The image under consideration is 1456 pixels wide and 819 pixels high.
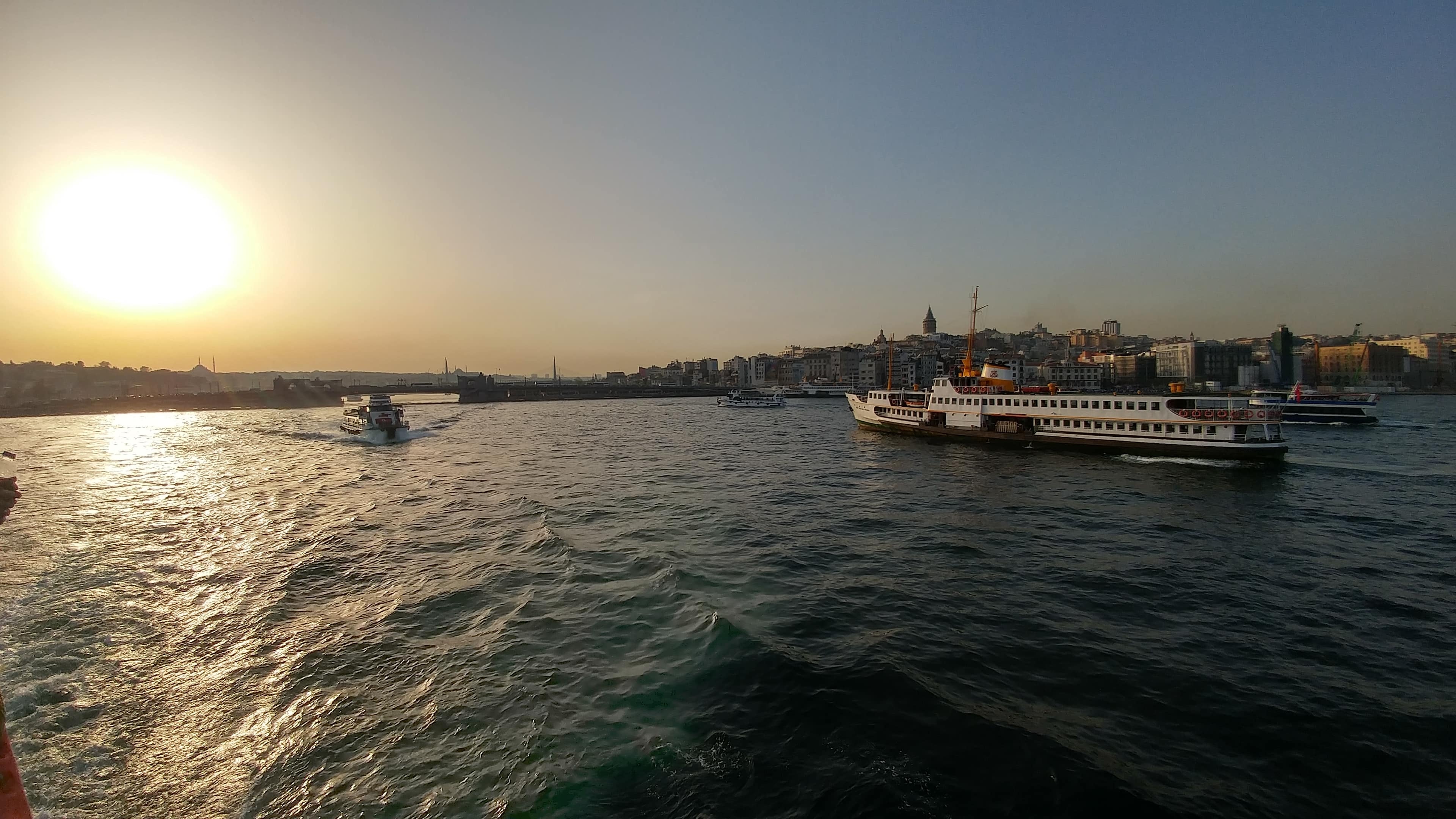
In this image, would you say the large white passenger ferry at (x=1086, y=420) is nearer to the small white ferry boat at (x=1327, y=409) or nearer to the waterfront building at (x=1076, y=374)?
the small white ferry boat at (x=1327, y=409)

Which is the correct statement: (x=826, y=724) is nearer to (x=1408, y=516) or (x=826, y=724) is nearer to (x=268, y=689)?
(x=268, y=689)

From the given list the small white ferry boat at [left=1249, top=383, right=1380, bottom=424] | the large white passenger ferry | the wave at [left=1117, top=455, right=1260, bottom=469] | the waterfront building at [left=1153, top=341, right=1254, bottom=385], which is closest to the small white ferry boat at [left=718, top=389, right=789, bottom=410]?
the large white passenger ferry

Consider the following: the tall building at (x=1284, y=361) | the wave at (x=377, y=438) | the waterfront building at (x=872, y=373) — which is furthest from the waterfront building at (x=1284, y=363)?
the wave at (x=377, y=438)

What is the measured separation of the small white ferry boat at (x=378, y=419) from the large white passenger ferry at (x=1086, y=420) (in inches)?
1791

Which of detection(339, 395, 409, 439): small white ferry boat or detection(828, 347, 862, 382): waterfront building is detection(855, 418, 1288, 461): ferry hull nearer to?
detection(339, 395, 409, 439): small white ferry boat

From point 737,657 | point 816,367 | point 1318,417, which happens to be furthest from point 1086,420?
point 816,367

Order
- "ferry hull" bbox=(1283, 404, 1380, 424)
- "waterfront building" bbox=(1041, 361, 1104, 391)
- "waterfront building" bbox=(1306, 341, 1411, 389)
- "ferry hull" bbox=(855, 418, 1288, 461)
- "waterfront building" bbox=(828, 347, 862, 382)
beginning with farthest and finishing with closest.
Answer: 1. "waterfront building" bbox=(828, 347, 862, 382)
2. "waterfront building" bbox=(1041, 361, 1104, 391)
3. "waterfront building" bbox=(1306, 341, 1411, 389)
4. "ferry hull" bbox=(1283, 404, 1380, 424)
5. "ferry hull" bbox=(855, 418, 1288, 461)

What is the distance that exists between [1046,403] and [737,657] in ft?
126

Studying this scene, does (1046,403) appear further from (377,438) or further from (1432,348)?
(1432,348)

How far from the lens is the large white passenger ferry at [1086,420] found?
106 ft

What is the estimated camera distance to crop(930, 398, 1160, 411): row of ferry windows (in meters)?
36.2

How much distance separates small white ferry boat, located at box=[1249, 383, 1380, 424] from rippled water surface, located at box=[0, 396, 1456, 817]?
45.8 metres

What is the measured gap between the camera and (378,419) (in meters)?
53.5

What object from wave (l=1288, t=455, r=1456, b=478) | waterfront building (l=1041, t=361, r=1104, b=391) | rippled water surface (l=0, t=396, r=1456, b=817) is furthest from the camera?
waterfront building (l=1041, t=361, r=1104, b=391)
